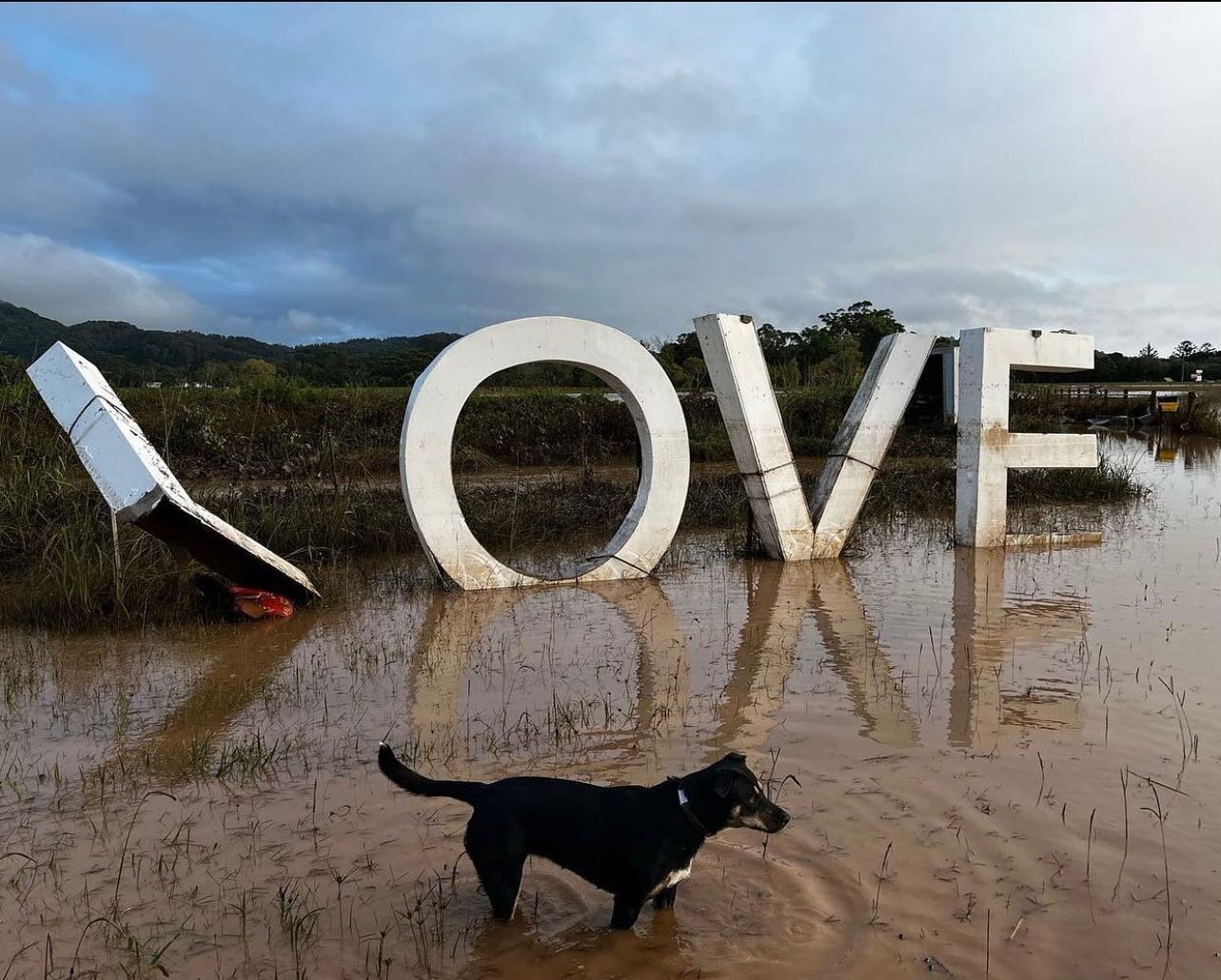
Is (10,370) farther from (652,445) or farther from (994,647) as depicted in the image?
(994,647)

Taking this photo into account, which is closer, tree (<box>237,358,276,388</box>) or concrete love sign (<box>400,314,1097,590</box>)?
concrete love sign (<box>400,314,1097,590</box>)

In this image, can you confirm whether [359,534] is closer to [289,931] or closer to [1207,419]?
[289,931]

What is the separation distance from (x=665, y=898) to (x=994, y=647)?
4.53 metres

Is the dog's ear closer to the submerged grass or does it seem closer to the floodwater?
the floodwater

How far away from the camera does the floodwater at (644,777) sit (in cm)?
361

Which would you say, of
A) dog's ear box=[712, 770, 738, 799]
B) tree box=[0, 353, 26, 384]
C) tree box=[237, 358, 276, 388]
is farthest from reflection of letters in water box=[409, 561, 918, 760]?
tree box=[237, 358, 276, 388]

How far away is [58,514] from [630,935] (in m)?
9.37

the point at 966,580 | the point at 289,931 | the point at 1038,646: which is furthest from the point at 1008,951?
the point at 966,580

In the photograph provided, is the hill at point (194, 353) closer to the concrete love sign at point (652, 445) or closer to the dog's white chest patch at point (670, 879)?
the concrete love sign at point (652, 445)

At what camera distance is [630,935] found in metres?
3.65

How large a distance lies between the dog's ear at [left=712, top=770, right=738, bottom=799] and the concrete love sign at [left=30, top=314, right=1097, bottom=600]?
5657 mm

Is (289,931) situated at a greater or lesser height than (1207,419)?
lesser

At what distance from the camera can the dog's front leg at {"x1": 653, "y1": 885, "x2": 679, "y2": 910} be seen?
3645 millimetres

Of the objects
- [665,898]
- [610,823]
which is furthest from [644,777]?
[610,823]
